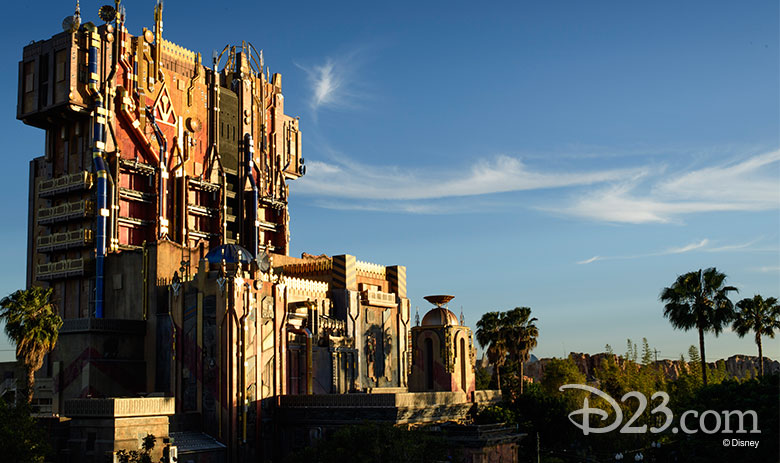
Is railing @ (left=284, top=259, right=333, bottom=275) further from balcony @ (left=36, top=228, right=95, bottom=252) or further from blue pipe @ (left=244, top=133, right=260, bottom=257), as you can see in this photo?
balcony @ (left=36, top=228, right=95, bottom=252)

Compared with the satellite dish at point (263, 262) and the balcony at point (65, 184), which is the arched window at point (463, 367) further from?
the balcony at point (65, 184)

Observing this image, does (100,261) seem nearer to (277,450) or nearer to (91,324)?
(91,324)

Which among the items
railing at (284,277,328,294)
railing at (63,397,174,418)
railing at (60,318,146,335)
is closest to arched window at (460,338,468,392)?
railing at (284,277,328,294)

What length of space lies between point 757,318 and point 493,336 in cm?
2298

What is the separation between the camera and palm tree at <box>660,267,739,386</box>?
62.7m

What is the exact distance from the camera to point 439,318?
58781mm

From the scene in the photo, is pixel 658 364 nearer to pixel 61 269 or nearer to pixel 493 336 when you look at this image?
pixel 493 336

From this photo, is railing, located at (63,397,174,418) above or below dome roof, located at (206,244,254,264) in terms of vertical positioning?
below

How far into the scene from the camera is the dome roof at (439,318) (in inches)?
2309

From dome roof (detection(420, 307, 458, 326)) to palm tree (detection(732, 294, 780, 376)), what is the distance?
2359cm

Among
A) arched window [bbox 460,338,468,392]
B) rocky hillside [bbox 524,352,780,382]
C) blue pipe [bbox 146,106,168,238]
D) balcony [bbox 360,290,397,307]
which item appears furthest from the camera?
rocky hillside [bbox 524,352,780,382]

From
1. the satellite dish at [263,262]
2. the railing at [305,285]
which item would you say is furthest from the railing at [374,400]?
the railing at [305,285]

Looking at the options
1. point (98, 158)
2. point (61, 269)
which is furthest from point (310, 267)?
point (61, 269)

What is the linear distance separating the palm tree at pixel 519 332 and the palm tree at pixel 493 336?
56 centimetres
